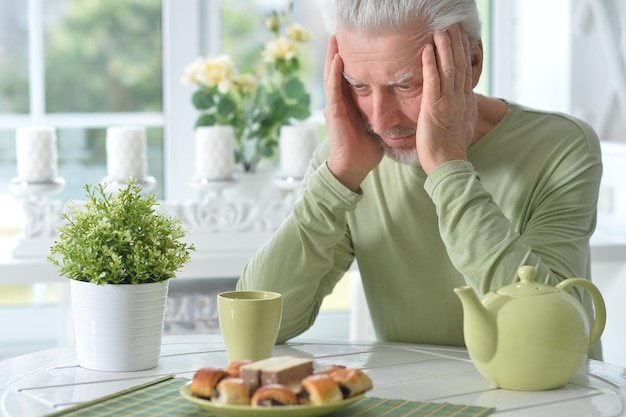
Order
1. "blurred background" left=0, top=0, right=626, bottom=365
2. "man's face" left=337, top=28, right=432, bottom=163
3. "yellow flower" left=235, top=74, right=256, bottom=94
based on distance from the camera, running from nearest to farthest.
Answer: "man's face" left=337, top=28, right=432, bottom=163
"yellow flower" left=235, top=74, right=256, bottom=94
"blurred background" left=0, top=0, right=626, bottom=365

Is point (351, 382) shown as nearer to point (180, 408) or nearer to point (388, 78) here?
point (180, 408)

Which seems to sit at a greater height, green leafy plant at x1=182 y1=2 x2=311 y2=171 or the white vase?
green leafy plant at x1=182 y1=2 x2=311 y2=171

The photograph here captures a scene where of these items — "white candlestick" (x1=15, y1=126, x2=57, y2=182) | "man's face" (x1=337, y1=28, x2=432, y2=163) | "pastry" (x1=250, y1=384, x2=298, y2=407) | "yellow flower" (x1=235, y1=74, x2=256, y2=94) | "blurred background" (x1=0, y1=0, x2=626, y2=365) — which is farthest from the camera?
"blurred background" (x1=0, y1=0, x2=626, y2=365)

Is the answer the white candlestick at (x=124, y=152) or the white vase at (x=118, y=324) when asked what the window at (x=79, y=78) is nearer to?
the white candlestick at (x=124, y=152)

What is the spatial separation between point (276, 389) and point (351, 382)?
93mm

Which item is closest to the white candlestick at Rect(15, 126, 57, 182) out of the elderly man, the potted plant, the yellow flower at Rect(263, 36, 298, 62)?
the yellow flower at Rect(263, 36, 298, 62)

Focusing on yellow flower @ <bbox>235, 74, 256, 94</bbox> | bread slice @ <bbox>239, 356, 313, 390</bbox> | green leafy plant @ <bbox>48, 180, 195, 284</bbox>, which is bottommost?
bread slice @ <bbox>239, 356, 313, 390</bbox>

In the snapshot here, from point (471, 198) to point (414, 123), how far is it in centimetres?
21

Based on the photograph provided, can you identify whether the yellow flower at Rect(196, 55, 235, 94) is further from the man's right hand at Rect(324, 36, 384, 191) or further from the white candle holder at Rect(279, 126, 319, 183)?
the man's right hand at Rect(324, 36, 384, 191)

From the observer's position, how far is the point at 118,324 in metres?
1.30

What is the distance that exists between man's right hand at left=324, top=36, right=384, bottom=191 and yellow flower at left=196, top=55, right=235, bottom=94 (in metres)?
0.98

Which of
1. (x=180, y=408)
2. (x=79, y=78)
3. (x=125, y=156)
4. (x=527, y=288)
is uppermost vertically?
(x=79, y=78)

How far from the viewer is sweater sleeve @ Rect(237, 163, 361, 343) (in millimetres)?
1615

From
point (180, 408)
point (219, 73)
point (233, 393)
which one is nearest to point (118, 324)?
point (180, 408)
